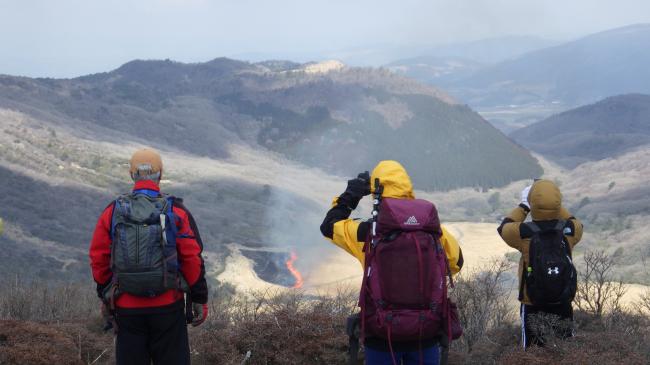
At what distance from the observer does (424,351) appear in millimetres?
4023

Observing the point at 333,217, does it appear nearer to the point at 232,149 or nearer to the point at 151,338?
the point at 151,338

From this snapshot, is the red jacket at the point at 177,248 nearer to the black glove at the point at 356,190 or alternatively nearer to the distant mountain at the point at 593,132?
the black glove at the point at 356,190

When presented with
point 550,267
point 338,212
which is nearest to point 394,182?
point 338,212

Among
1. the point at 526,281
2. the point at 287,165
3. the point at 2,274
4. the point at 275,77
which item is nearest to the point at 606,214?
the point at 287,165

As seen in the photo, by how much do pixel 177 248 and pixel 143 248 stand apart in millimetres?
230

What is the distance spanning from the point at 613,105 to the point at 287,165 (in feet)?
215

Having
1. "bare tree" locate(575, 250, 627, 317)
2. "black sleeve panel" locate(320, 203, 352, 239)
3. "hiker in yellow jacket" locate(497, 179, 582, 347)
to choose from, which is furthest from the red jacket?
"bare tree" locate(575, 250, 627, 317)

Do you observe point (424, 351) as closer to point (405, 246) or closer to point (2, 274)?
point (405, 246)

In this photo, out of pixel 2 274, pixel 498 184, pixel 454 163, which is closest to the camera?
pixel 2 274

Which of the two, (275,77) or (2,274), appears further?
(275,77)

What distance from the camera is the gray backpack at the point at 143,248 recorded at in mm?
4078

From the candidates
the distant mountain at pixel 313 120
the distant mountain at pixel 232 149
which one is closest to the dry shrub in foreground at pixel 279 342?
the distant mountain at pixel 232 149

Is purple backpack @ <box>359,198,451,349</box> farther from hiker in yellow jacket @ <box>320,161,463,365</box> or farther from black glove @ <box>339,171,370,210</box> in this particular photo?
black glove @ <box>339,171,370,210</box>

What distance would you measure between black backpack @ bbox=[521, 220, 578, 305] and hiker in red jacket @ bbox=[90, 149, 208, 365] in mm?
2456
